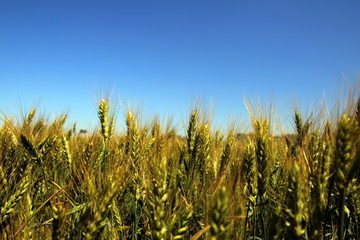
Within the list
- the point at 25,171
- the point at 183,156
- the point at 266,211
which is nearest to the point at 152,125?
the point at 183,156

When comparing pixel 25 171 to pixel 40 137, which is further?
pixel 40 137

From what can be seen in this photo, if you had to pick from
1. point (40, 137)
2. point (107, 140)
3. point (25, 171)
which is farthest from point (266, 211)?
point (40, 137)

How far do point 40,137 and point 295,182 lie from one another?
6.96 feet

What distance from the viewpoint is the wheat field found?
114 cm

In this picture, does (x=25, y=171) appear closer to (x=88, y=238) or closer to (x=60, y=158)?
(x=60, y=158)

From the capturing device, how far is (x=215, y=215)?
90 centimetres

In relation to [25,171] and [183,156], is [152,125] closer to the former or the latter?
[183,156]

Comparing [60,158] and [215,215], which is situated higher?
[60,158]

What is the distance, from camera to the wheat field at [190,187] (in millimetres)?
1136

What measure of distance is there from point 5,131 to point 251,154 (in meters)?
2.33

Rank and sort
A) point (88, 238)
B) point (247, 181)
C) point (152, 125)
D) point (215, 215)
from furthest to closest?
1. point (152, 125)
2. point (247, 181)
3. point (88, 238)
4. point (215, 215)

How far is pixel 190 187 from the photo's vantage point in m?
2.13

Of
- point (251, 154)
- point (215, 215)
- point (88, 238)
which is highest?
point (251, 154)

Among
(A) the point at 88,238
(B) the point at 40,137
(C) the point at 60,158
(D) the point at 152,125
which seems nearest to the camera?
(A) the point at 88,238
